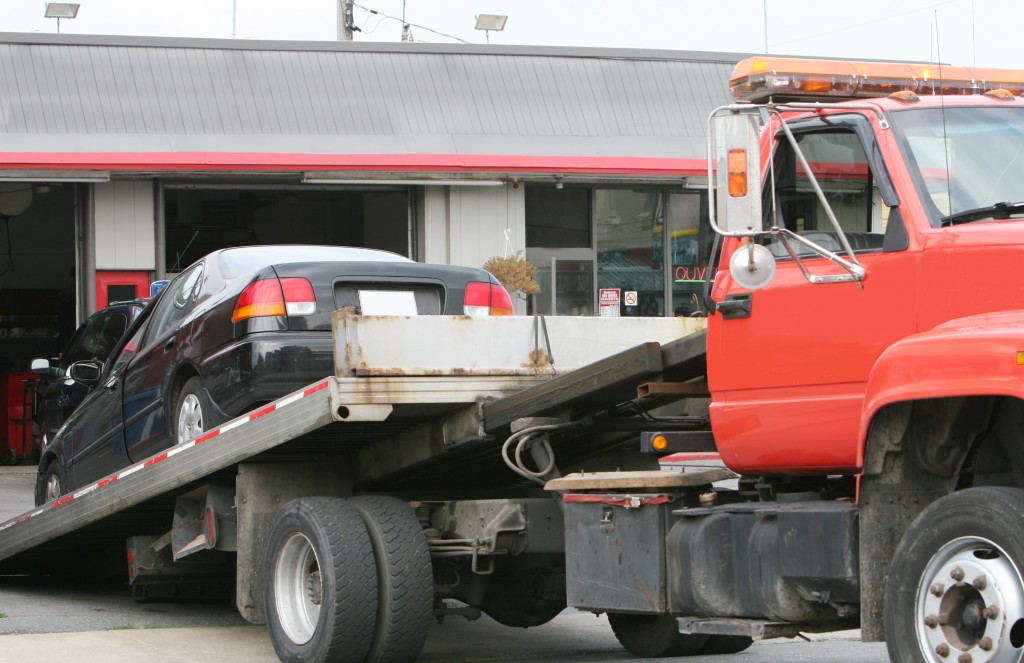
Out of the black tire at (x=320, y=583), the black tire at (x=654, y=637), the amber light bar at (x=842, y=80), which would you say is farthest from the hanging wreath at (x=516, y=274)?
the amber light bar at (x=842, y=80)

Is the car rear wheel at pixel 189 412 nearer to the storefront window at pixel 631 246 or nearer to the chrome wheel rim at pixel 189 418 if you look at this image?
the chrome wheel rim at pixel 189 418

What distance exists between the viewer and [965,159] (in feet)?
17.8

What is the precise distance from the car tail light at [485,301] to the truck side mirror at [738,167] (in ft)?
10.5

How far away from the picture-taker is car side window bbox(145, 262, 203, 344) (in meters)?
8.97

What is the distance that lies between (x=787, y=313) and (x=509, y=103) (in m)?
16.3

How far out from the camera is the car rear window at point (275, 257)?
8.52m

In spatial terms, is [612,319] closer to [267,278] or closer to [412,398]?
[412,398]

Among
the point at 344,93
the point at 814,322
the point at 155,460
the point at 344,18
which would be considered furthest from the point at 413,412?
the point at 344,18

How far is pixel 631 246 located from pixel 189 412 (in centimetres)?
1438

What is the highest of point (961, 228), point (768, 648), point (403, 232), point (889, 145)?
point (403, 232)

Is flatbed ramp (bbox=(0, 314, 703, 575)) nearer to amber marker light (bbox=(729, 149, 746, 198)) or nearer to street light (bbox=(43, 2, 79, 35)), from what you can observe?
amber marker light (bbox=(729, 149, 746, 198))

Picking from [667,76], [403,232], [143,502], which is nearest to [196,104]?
[403,232]

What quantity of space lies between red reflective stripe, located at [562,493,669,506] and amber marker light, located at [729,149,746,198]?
1.56 meters

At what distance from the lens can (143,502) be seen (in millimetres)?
8352
